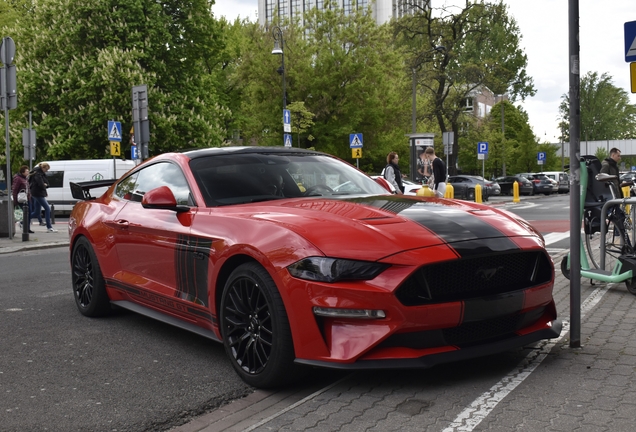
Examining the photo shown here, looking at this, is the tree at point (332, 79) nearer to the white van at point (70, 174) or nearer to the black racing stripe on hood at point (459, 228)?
the white van at point (70, 174)

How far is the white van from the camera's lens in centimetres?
2864

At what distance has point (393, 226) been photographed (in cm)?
418

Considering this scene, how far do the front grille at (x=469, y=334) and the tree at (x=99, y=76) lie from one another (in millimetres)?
29330

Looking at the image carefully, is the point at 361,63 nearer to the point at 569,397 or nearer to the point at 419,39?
the point at 419,39

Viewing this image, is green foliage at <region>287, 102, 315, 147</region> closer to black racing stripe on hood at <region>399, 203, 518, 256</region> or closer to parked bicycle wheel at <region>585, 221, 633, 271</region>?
parked bicycle wheel at <region>585, 221, 633, 271</region>

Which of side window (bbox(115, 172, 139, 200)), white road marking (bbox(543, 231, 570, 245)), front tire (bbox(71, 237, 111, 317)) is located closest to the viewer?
side window (bbox(115, 172, 139, 200))

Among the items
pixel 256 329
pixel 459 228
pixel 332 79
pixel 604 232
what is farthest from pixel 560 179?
pixel 256 329

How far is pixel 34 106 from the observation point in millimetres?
33750

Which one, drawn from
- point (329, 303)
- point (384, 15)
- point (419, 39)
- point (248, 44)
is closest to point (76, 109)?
point (248, 44)

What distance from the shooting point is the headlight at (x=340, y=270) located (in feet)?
12.9

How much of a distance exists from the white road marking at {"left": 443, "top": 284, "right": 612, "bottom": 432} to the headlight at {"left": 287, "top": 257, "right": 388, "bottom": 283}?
2.73 feet

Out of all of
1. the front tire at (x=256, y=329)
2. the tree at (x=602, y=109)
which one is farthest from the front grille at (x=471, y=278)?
the tree at (x=602, y=109)

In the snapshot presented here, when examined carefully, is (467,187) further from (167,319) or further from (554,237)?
(167,319)

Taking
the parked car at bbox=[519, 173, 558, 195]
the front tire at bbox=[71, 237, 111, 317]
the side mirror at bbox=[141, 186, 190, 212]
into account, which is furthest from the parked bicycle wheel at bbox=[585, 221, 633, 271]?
the parked car at bbox=[519, 173, 558, 195]
